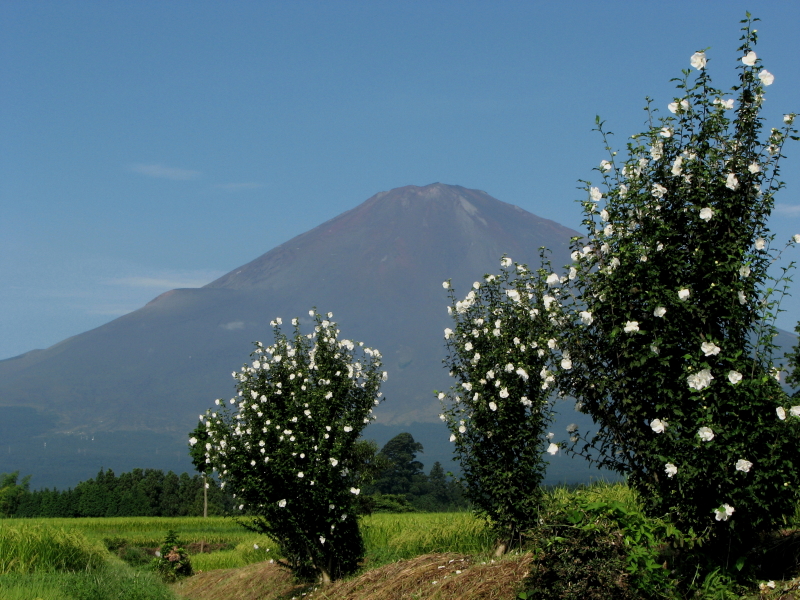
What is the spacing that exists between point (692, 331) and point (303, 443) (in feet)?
24.0

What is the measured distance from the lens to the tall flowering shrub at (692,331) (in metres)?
6.45

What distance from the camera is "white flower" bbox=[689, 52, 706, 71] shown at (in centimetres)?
729

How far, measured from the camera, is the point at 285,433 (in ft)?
40.0

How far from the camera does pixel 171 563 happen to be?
763 inches

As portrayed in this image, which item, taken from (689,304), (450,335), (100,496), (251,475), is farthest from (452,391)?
(100,496)

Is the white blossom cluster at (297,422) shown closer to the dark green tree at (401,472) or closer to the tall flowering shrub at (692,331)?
the tall flowering shrub at (692,331)

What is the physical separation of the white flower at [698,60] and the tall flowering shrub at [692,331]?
15 millimetres

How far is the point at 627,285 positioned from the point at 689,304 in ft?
2.13

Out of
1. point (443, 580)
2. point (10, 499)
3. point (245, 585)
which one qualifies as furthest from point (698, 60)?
point (10, 499)

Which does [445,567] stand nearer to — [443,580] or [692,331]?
[443,580]

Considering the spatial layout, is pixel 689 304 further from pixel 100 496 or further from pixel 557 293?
pixel 100 496

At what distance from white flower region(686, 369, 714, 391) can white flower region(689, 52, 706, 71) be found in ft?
10.5

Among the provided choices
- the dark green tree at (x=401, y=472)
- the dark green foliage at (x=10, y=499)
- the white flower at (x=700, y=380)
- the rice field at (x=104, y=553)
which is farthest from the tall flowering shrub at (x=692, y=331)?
the dark green tree at (x=401, y=472)

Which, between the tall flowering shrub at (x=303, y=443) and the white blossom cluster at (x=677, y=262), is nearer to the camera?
the white blossom cluster at (x=677, y=262)
